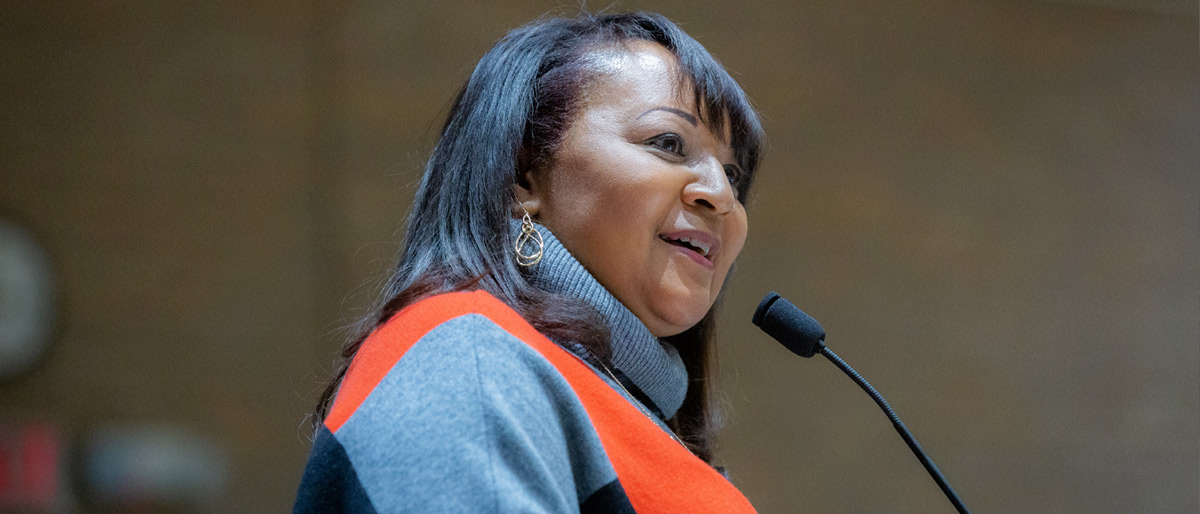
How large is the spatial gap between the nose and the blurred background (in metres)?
0.89

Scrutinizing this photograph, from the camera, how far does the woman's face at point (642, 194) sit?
1.19 metres

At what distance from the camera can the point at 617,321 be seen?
3.76ft

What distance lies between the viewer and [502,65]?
1.31 meters

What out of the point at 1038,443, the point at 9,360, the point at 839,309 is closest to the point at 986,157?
the point at 839,309

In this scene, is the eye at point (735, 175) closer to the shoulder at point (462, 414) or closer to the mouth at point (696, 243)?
the mouth at point (696, 243)

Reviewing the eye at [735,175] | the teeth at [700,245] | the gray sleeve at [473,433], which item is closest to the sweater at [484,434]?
the gray sleeve at [473,433]

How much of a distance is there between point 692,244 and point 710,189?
0.07 m

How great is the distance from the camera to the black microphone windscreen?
1288 mm

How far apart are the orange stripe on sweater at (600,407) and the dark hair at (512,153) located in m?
0.06

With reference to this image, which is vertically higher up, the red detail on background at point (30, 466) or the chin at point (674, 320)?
the chin at point (674, 320)

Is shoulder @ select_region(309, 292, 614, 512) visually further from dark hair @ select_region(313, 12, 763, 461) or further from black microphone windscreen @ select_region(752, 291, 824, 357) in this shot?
black microphone windscreen @ select_region(752, 291, 824, 357)

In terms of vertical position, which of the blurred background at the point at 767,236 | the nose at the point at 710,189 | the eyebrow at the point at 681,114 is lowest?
the blurred background at the point at 767,236

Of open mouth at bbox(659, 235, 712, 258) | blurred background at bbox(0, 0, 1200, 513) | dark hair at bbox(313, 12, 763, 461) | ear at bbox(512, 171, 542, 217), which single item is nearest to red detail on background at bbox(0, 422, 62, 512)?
blurred background at bbox(0, 0, 1200, 513)

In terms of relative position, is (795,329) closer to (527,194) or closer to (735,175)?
(735,175)
